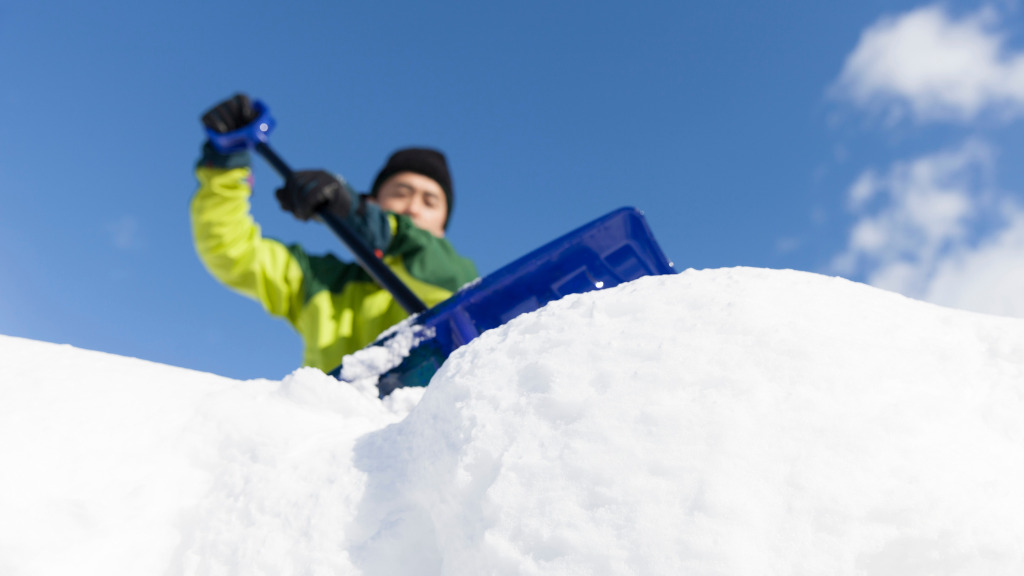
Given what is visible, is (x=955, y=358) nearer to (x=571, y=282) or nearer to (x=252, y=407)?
(x=252, y=407)

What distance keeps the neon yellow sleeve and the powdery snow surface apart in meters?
1.60

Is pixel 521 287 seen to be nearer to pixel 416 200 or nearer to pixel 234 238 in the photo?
pixel 234 238

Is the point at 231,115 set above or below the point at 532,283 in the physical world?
above

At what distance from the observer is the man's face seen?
9.75 ft

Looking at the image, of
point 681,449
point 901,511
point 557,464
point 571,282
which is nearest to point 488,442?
point 557,464

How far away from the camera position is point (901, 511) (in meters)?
0.48

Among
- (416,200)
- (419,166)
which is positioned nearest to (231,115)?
(416,200)

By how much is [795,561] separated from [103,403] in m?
0.83

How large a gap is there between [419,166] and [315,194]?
44.9 inches

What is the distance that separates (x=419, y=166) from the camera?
3342 millimetres

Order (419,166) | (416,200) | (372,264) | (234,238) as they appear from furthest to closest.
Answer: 1. (419,166)
2. (416,200)
3. (234,238)
4. (372,264)

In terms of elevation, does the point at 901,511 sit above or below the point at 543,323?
below

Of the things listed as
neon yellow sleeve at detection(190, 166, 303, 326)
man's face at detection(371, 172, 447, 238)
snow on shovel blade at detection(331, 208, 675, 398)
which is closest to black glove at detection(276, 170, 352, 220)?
neon yellow sleeve at detection(190, 166, 303, 326)

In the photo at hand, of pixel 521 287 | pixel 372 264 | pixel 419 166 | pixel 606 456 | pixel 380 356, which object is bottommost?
pixel 606 456
